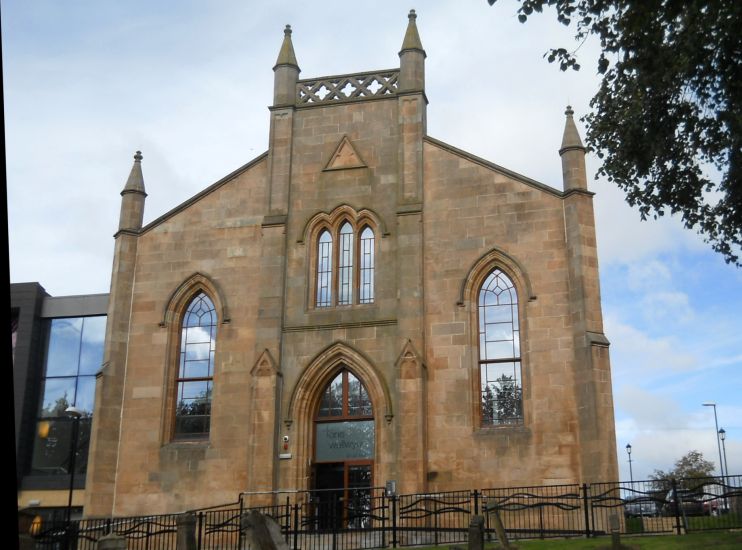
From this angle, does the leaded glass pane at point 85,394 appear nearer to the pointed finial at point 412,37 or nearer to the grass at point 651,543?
the pointed finial at point 412,37

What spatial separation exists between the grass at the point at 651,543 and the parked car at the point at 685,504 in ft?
3.03

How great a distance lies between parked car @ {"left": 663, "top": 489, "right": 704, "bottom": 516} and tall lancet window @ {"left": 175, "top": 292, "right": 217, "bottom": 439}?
42.1ft

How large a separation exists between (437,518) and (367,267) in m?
8.05

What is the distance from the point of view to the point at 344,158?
2550cm

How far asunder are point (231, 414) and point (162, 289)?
4.72 meters

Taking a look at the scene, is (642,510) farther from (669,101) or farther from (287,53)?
(287,53)

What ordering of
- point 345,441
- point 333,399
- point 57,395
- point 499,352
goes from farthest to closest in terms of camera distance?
point 57,395 → point 333,399 → point 345,441 → point 499,352

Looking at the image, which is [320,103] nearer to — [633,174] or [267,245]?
[267,245]

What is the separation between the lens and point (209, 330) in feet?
82.0

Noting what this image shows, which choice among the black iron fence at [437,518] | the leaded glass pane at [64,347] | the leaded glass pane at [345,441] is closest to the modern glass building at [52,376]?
the leaded glass pane at [64,347]

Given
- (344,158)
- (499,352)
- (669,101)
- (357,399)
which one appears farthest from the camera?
(344,158)

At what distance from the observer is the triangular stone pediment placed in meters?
25.3

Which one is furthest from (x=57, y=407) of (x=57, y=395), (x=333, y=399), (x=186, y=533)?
(x=186, y=533)

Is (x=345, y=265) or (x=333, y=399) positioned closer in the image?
(x=333, y=399)
